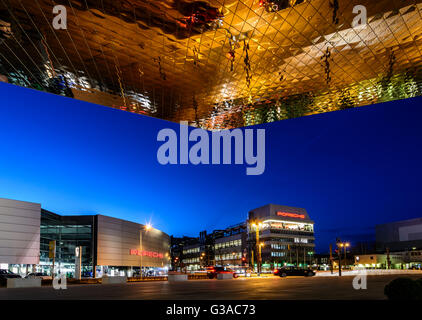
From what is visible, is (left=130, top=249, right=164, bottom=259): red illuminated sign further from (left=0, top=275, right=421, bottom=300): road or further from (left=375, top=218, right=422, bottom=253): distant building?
(left=375, top=218, right=422, bottom=253): distant building

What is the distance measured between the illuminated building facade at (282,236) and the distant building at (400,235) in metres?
39.9

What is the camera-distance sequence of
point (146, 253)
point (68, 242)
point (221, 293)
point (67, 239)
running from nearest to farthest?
point (221, 293) → point (68, 242) → point (67, 239) → point (146, 253)

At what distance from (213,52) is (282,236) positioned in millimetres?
126714

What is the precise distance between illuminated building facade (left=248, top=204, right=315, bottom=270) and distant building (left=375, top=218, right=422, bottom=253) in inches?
1572

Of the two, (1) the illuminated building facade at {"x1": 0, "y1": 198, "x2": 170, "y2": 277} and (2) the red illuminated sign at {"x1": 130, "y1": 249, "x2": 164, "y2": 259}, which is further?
(2) the red illuminated sign at {"x1": 130, "y1": 249, "x2": 164, "y2": 259}

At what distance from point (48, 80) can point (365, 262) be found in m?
160

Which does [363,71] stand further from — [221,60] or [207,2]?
[207,2]

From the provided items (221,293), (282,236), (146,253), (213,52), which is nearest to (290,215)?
(282,236)

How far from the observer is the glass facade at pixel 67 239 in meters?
68.5

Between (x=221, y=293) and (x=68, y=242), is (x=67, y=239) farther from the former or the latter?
(x=221, y=293)

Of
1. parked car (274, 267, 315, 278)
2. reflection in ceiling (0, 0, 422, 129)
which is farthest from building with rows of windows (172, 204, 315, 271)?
reflection in ceiling (0, 0, 422, 129)

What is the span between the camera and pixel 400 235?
525ft

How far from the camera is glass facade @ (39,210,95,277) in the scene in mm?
68500

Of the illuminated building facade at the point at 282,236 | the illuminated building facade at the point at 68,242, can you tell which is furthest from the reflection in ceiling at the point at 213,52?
the illuminated building facade at the point at 282,236
